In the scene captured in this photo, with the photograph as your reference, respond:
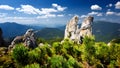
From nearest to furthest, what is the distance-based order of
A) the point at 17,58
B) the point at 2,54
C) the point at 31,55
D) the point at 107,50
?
the point at 17,58, the point at 31,55, the point at 2,54, the point at 107,50

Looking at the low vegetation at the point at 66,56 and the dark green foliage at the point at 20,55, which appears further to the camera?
the low vegetation at the point at 66,56

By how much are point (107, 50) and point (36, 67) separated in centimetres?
5294

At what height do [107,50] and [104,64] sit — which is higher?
[107,50]

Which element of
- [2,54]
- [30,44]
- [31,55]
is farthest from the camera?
[30,44]

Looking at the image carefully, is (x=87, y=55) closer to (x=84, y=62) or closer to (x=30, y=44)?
(x=84, y=62)

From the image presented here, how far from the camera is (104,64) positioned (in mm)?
99812

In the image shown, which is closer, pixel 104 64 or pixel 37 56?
pixel 37 56

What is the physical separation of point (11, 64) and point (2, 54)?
1770 centimetres

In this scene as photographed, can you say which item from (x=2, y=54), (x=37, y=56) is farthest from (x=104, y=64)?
(x=2, y=54)

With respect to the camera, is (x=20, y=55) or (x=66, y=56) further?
(x=66, y=56)

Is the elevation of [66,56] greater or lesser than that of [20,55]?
lesser

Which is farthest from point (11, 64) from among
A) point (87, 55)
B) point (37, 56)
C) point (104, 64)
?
point (104, 64)

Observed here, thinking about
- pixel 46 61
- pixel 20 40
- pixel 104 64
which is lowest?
pixel 104 64

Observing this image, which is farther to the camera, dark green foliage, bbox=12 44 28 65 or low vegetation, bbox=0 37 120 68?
low vegetation, bbox=0 37 120 68
